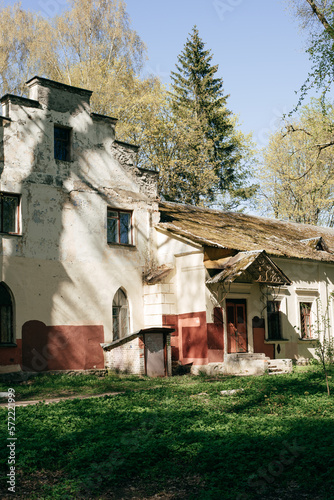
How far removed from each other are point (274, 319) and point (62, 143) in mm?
11157

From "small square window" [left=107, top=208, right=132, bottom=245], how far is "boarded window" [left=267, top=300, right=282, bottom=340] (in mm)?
6601

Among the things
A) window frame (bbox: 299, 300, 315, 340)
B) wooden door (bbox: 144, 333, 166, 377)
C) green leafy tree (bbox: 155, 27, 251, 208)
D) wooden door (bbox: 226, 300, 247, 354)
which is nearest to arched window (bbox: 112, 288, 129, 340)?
wooden door (bbox: 144, 333, 166, 377)

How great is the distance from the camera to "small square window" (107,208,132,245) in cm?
2020

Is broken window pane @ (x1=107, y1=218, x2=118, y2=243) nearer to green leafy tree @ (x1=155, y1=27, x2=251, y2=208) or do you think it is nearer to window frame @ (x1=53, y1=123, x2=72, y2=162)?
window frame @ (x1=53, y1=123, x2=72, y2=162)

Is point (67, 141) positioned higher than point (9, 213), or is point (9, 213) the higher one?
point (67, 141)

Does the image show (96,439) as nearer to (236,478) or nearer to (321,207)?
(236,478)

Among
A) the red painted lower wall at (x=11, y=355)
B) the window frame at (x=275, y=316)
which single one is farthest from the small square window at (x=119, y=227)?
the window frame at (x=275, y=316)

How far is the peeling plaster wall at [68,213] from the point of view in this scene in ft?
57.4

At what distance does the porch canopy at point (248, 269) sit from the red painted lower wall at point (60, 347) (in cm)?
457

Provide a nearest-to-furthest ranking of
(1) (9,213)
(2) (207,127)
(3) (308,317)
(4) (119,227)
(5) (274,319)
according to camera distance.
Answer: (1) (9,213), (4) (119,227), (5) (274,319), (3) (308,317), (2) (207,127)

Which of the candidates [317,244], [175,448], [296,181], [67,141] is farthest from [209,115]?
[175,448]

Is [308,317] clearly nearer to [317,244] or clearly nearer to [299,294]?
[299,294]

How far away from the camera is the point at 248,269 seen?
18.8m

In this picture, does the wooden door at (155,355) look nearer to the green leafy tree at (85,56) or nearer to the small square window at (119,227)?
the small square window at (119,227)
